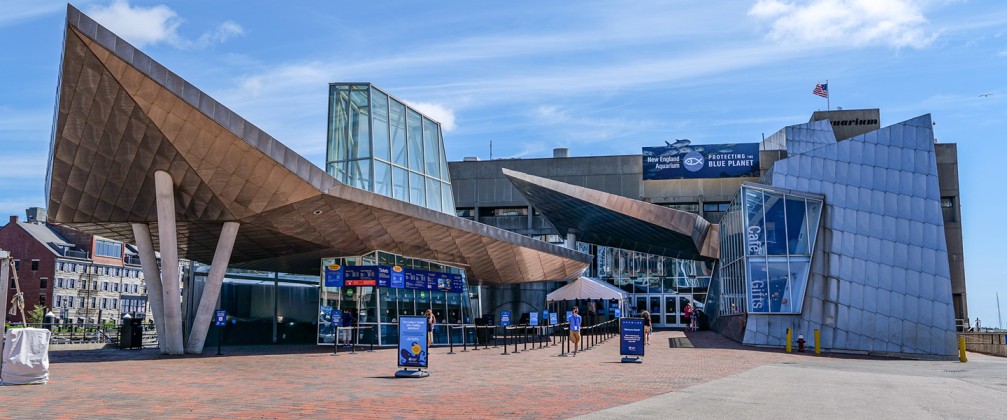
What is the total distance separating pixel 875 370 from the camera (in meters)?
20.3

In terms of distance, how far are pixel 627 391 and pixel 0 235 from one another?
300 ft

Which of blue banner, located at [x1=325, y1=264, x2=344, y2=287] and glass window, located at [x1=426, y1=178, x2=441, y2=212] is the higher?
glass window, located at [x1=426, y1=178, x2=441, y2=212]

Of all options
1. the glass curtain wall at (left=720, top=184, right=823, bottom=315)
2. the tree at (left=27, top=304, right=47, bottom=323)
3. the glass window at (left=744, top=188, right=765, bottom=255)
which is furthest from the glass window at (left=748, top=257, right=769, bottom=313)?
the tree at (left=27, top=304, right=47, bottom=323)

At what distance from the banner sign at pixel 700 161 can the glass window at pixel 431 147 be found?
35.8 meters

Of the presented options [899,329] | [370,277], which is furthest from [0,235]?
[899,329]

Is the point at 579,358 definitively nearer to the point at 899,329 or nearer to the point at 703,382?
the point at 703,382

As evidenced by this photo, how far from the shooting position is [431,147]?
111 feet

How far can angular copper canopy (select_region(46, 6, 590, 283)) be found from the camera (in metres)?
18.6

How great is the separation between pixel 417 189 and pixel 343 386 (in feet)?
58.3

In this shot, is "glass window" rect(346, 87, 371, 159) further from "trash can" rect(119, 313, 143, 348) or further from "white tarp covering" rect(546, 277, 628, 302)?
"white tarp covering" rect(546, 277, 628, 302)

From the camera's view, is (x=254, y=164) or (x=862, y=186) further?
(x=862, y=186)

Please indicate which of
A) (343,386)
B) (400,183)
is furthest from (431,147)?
(343,386)

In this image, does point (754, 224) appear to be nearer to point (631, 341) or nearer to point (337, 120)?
point (631, 341)

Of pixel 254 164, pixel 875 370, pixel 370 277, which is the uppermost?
pixel 254 164
